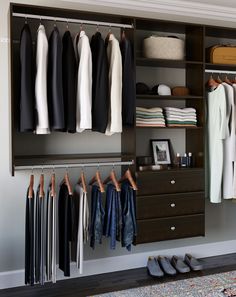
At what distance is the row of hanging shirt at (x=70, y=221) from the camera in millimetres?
2520

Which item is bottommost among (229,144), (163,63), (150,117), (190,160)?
(190,160)

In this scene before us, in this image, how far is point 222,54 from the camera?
3.19 m

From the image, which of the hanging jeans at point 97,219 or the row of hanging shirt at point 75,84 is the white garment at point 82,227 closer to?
the hanging jeans at point 97,219

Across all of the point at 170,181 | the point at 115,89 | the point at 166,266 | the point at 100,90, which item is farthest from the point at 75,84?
the point at 166,266

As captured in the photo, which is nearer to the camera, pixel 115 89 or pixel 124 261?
pixel 115 89

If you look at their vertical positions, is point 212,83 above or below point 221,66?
below

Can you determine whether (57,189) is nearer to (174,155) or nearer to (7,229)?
(7,229)

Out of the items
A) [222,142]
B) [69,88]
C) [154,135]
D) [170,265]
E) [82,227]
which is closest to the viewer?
[69,88]

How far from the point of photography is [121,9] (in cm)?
316

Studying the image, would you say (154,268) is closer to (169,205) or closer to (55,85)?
(169,205)

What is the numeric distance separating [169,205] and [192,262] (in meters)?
0.72

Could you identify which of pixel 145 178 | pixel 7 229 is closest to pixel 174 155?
pixel 145 178

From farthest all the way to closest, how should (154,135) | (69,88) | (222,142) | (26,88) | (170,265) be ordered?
(154,135), (170,265), (222,142), (69,88), (26,88)

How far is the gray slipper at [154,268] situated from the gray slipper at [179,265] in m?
0.18
